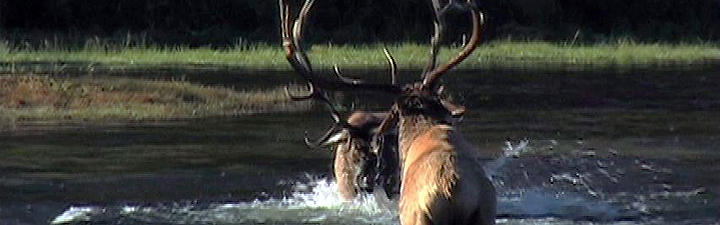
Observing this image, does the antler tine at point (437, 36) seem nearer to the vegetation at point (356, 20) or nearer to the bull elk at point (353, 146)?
the bull elk at point (353, 146)

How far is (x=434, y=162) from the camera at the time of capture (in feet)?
24.1

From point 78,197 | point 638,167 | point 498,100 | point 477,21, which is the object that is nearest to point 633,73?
point 498,100

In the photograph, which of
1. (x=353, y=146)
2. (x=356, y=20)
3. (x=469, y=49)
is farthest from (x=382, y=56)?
(x=469, y=49)

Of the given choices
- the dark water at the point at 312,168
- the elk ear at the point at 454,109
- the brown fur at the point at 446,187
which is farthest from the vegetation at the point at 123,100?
the brown fur at the point at 446,187

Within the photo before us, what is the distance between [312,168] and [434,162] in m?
7.32

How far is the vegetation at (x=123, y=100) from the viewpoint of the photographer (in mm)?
20312

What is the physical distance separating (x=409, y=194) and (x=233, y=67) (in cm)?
2269

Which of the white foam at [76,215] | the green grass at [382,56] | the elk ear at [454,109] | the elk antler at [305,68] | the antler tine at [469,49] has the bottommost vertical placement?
the green grass at [382,56]

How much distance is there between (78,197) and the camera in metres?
12.9

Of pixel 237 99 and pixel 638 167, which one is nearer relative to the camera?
pixel 638 167

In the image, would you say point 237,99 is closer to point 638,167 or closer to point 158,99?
point 158,99

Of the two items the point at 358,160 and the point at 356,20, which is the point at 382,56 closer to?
the point at 356,20

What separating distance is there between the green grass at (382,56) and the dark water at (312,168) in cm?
974

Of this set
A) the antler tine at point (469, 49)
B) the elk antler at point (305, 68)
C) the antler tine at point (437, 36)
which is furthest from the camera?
the antler tine at point (437, 36)
